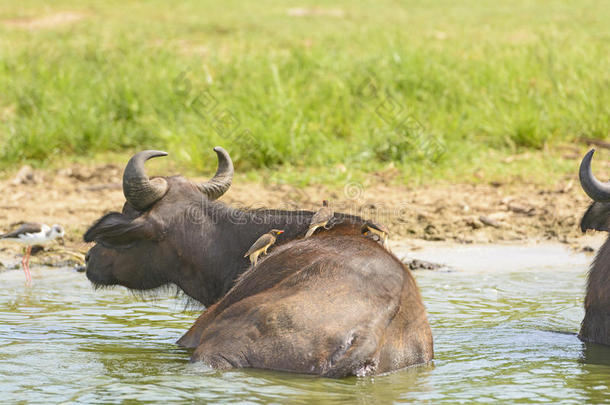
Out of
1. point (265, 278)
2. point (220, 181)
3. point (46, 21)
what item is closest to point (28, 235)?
point (220, 181)

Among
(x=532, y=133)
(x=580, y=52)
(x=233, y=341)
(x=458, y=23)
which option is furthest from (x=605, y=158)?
(x=458, y=23)

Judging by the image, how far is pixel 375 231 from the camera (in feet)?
18.7

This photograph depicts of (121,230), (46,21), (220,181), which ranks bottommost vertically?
(121,230)

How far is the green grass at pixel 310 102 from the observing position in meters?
11.8

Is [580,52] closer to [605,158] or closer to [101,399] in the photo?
[605,158]

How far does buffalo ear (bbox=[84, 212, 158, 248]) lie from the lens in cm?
604

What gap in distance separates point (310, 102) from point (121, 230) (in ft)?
24.4

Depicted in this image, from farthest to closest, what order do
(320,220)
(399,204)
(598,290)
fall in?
1. (399,204)
2. (598,290)
3. (320,220)

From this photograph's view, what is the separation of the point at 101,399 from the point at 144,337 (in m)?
1.71

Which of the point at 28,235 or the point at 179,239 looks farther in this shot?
the point at 28,235

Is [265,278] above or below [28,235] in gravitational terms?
above

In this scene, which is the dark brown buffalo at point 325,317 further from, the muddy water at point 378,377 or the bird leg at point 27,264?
the bird leg at point 27,264

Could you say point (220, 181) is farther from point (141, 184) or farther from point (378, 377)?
point (378, 377)

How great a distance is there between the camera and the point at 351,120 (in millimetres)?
13094
